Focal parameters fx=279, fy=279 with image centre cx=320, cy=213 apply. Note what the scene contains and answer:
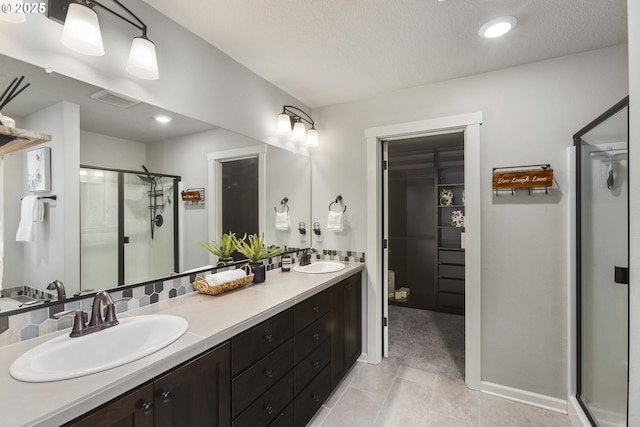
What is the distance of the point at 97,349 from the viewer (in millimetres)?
1101

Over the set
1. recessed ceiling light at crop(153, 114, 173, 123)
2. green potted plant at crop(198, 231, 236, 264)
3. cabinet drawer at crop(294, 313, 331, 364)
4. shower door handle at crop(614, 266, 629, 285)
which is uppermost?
recessed ceiling light at crop(153, 114, 173, 123)

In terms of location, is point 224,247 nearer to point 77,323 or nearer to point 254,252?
point 254,252

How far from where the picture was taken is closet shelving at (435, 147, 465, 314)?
3756 mm

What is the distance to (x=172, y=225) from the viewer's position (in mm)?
1681

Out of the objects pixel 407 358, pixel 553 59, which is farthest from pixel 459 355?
pixel 553 59

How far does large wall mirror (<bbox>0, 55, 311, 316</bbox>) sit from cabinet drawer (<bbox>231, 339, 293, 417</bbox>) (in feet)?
2.42

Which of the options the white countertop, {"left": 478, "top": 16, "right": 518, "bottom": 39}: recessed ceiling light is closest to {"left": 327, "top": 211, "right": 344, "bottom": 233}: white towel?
the white countertop

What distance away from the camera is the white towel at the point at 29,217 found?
1.10 meters

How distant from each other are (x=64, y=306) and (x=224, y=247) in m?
0.89

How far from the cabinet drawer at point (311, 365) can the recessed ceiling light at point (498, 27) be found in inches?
88.5

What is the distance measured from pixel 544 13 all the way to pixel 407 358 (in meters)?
2.79

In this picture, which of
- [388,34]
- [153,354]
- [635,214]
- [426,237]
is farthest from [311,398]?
[426,237]

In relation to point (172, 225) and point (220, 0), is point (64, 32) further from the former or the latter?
point (172, 225)

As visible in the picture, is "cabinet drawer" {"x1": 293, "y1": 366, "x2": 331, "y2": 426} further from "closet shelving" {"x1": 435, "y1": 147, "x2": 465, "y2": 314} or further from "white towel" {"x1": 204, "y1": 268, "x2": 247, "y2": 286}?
"closet shelving" {"x1": 435, "y1": 147, "x2": 465, "y2": 314}
